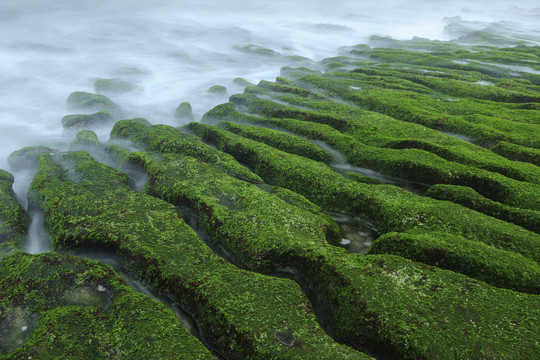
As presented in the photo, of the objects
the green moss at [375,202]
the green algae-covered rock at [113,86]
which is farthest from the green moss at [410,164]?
the green algae-covered rock at [113,86]

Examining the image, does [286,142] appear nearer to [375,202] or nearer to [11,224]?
[375,202]

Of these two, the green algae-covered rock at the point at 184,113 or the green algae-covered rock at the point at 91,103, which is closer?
the green algae-covered rock at the point at 184,113

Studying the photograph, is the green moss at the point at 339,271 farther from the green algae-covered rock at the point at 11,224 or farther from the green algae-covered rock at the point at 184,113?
the green algae-covered rock at the point at 184,113

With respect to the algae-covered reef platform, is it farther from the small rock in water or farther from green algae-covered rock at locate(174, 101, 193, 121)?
green algae-covered rock at locate(174, 101, 193, 121)

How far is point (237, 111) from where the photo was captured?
14867 mm

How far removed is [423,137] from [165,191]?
882 centimetres

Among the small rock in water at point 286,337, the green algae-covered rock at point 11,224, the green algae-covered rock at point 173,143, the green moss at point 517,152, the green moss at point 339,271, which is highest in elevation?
the green moss at point 517,152

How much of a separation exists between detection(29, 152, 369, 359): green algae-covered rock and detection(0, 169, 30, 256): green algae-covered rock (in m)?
0.48

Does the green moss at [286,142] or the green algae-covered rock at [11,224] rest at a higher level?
the green moss at [286,142]

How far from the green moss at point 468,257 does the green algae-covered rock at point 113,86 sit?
66.8ft

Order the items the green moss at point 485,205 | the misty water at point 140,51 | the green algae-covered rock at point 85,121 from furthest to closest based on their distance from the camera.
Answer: the misty water at point 140,51 < the green algae-covered rock at point 85,121 < the green moss at point 485,205

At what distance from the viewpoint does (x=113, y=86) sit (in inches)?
838

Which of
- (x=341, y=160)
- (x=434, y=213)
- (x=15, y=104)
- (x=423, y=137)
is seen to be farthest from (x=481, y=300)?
(x=15, y=104)

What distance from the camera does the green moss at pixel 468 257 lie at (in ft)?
18.3
